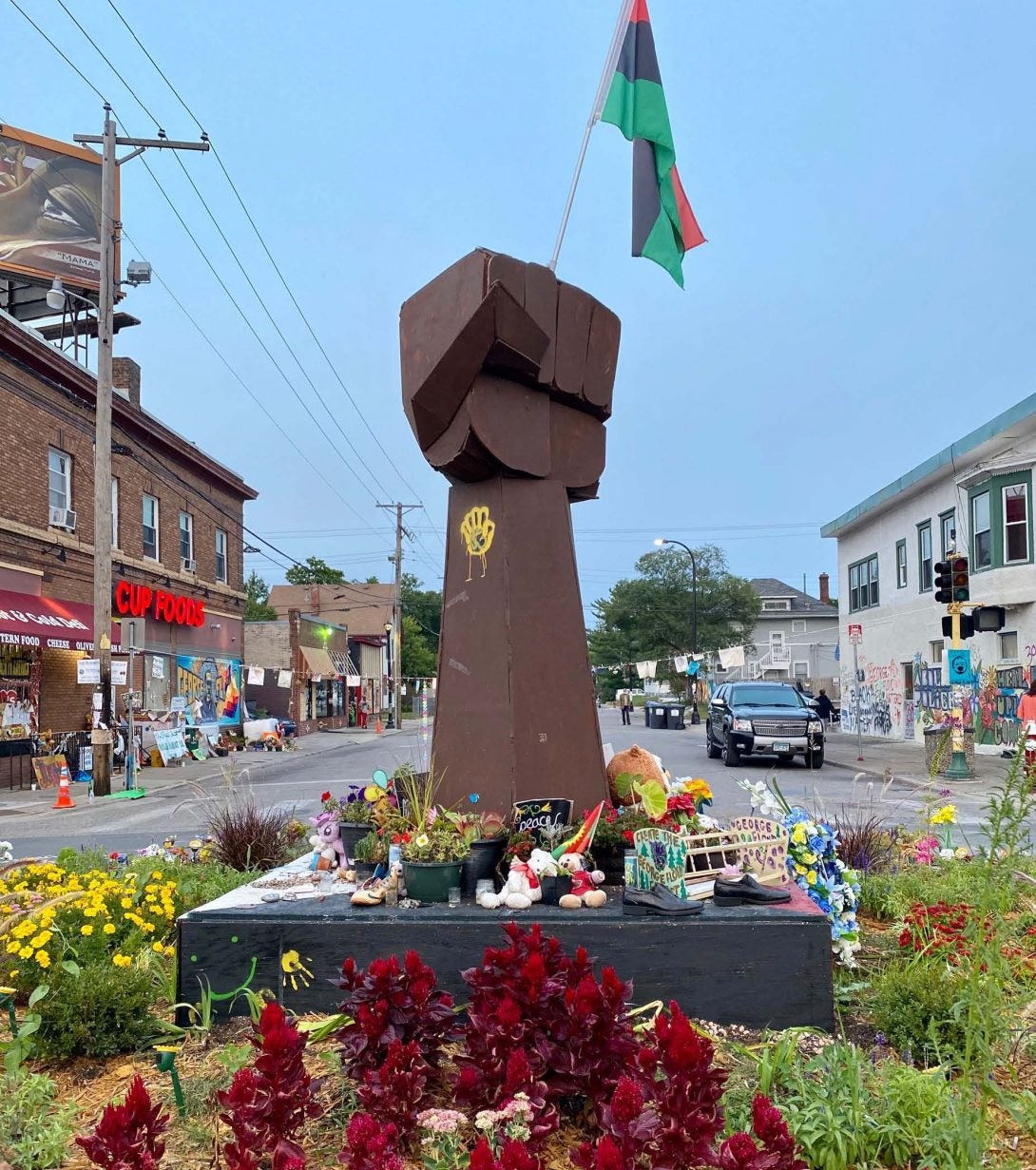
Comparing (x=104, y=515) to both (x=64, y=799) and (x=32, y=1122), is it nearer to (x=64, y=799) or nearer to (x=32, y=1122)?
(x=64, y=799)

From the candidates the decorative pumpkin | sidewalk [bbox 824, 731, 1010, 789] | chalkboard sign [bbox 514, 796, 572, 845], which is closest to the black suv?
sidewalk [bbox 824, 731, 1010, 789]

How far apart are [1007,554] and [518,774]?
20.9 metres

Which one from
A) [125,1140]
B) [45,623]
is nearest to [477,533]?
[125,1140]

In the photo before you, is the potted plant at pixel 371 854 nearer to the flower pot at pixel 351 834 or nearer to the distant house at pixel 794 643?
the flower pot at pixel 351 834

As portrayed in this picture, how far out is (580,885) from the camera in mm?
4641

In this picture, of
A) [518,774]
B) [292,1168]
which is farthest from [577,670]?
[292,1168]

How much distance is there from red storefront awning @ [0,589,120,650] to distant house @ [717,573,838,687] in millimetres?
47109

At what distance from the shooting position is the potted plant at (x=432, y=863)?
464 cm

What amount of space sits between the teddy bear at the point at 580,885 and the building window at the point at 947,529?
24.0 meters

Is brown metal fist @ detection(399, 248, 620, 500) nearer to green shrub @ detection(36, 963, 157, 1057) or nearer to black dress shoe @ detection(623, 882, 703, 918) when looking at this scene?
black dress shoe @ detection(623, 882, 703, 918)

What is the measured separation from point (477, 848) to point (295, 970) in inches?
41.8

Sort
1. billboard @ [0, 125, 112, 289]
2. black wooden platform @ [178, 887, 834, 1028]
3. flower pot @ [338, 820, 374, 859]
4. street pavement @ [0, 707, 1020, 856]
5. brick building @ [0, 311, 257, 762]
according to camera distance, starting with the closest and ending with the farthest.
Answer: black wooden platform @ [178, 887, 834, 1028] < flower pot @ [338, 820, 374, 859] < street pavement @ [0, 707, 1020, 856] < brick building @ [0, 311, 257, 762] < billboard @ [0, 125, 112, 289]

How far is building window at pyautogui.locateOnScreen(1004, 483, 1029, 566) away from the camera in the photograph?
22906 mm

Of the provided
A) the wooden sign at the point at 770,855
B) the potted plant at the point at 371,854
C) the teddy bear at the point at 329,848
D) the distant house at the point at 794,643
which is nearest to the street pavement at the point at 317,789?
the teddy bear at the point at 329,848
